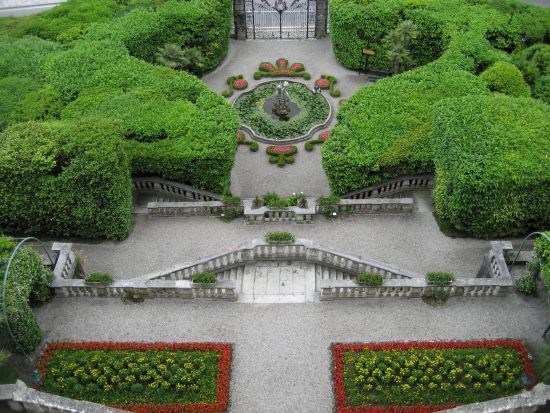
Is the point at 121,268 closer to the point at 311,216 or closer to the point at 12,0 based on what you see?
the point at 311,216

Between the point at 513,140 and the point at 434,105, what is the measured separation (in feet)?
20.3

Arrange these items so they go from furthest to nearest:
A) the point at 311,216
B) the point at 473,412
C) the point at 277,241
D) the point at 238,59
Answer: the point at 238,59, the point at 311,216, the point at 277,241, the point at 473,412

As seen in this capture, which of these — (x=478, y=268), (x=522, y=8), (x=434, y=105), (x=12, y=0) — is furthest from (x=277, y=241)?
(x=12, y=0)

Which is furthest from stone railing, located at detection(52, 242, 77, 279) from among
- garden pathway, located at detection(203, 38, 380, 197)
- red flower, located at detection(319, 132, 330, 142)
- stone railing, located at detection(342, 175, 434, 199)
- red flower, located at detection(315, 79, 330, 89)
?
red flower, located at detection(315, 79, 330, 89)

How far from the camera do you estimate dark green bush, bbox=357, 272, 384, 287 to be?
3022 cm

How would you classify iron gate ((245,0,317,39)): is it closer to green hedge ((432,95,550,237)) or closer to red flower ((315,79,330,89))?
red flower ((315,79,330,89))

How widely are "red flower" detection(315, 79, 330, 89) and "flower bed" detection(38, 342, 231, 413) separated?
1185 inches

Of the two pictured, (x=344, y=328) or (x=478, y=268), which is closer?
(x=344, y=328)

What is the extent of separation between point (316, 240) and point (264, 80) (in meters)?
23.3

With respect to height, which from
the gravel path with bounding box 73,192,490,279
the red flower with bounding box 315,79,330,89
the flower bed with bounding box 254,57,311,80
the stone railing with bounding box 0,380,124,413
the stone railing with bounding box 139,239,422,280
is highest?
the stone railing with bounding box 0,380,124,413

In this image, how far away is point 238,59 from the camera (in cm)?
5638

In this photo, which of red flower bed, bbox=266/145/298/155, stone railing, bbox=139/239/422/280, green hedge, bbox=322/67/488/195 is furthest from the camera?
red flower bed, bbox=266/145/298/155

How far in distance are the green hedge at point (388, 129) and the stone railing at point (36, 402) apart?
20.7 meters

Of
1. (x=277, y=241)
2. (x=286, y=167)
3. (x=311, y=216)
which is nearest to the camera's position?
(x=277, y=241)
